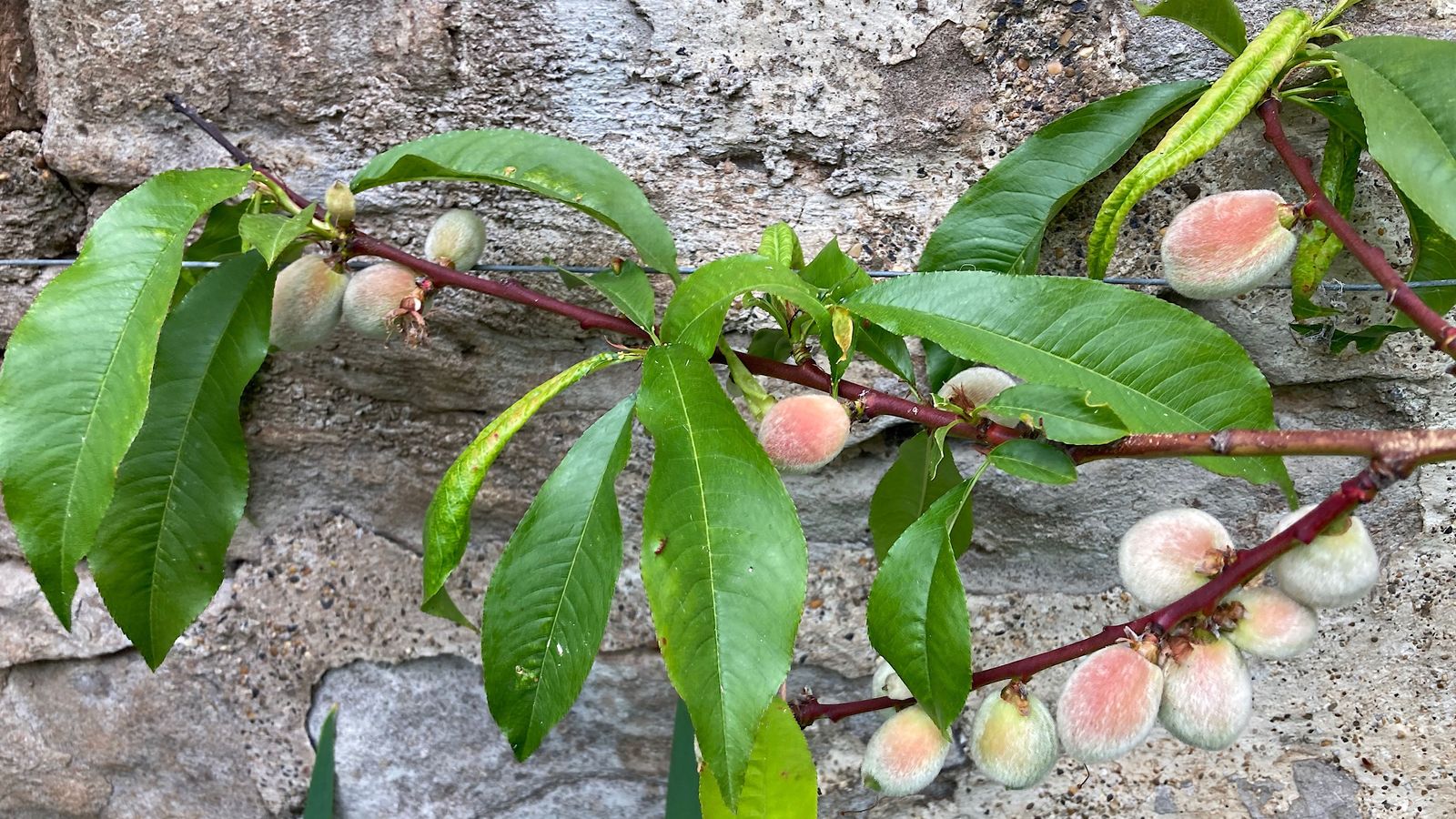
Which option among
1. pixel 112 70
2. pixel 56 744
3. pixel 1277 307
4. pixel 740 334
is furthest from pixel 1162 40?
pixel 56 744

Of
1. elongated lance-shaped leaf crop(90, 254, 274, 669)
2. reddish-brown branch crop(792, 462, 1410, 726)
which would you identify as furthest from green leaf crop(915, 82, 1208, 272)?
elongated lance-shaped leaf crop(90, 254, 274, 669)

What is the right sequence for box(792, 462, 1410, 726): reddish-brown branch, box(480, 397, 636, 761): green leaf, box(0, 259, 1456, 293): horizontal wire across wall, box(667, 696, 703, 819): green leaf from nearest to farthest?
box(792, 462, 1410, 726): reddish-brown branch → box(480, 397, 636, 761): green leaf → box(0, 259, 1456, 293): horizontal wire across wall → box(667, 696, 703, 819): green leaf

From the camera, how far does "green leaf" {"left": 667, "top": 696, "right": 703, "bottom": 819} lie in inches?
31.6

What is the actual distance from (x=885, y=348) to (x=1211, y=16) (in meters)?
0.30

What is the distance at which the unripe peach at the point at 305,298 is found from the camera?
0.68 metres

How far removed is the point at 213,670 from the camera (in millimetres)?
943

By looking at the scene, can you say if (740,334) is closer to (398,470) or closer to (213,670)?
(398,470)

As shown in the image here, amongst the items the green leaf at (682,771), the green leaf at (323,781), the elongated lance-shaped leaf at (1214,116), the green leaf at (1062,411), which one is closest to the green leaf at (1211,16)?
the elongated lance-shaped leaf at (1214,116)

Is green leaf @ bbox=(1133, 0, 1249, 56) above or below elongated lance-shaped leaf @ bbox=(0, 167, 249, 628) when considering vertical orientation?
above

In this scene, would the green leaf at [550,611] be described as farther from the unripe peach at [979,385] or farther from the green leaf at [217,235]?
the green leaf at [217,235]

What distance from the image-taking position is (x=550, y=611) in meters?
0.59

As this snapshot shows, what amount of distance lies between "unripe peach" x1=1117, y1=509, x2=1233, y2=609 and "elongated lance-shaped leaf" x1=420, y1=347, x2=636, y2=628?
0.34 metres

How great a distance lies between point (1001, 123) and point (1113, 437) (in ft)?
1.24

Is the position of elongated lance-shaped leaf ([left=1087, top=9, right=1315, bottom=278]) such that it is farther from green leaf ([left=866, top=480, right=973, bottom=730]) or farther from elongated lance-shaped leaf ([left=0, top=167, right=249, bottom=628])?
elongated lance-shaped leaf ([left=0, top=167, right=249, bottom=628])
